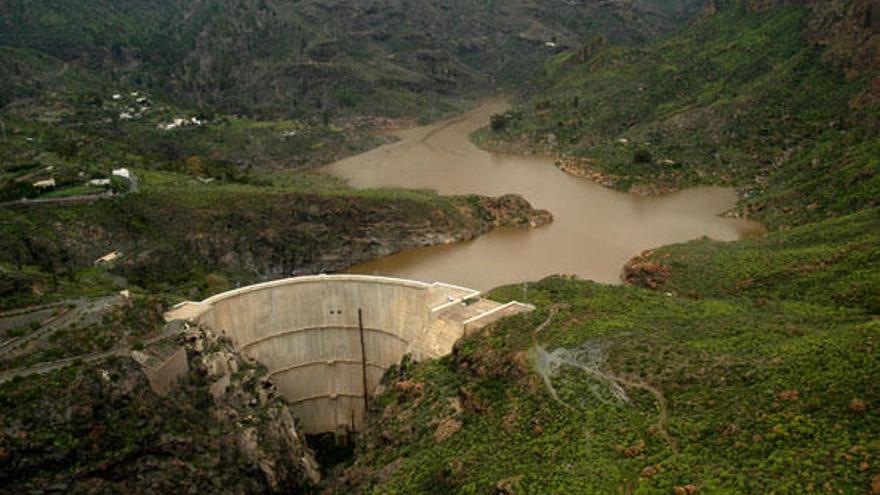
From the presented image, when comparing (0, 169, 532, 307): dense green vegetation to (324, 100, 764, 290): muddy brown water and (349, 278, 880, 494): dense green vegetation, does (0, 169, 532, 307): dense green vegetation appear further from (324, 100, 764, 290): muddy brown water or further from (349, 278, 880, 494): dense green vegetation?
(349, 278, 880, 494): dense green vegetation

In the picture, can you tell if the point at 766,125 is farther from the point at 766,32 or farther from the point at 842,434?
the point at 842,434

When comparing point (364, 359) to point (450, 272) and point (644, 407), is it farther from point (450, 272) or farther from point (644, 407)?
point (644, 407)

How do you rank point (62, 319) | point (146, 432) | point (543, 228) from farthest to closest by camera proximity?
point (543, 228) → point (62, 319) → point (146, 432)

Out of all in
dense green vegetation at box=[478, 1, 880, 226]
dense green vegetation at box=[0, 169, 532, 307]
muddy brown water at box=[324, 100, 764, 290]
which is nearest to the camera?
dense green vegetation at box=[0, 169, 532, 307]

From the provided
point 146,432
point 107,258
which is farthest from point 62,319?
point 107,258

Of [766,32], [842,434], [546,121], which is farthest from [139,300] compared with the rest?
[766,32]

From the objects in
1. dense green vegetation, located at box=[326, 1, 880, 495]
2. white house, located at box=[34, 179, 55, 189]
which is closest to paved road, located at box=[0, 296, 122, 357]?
dense green vegetation, located at box=[326, 1, 880, 495]
